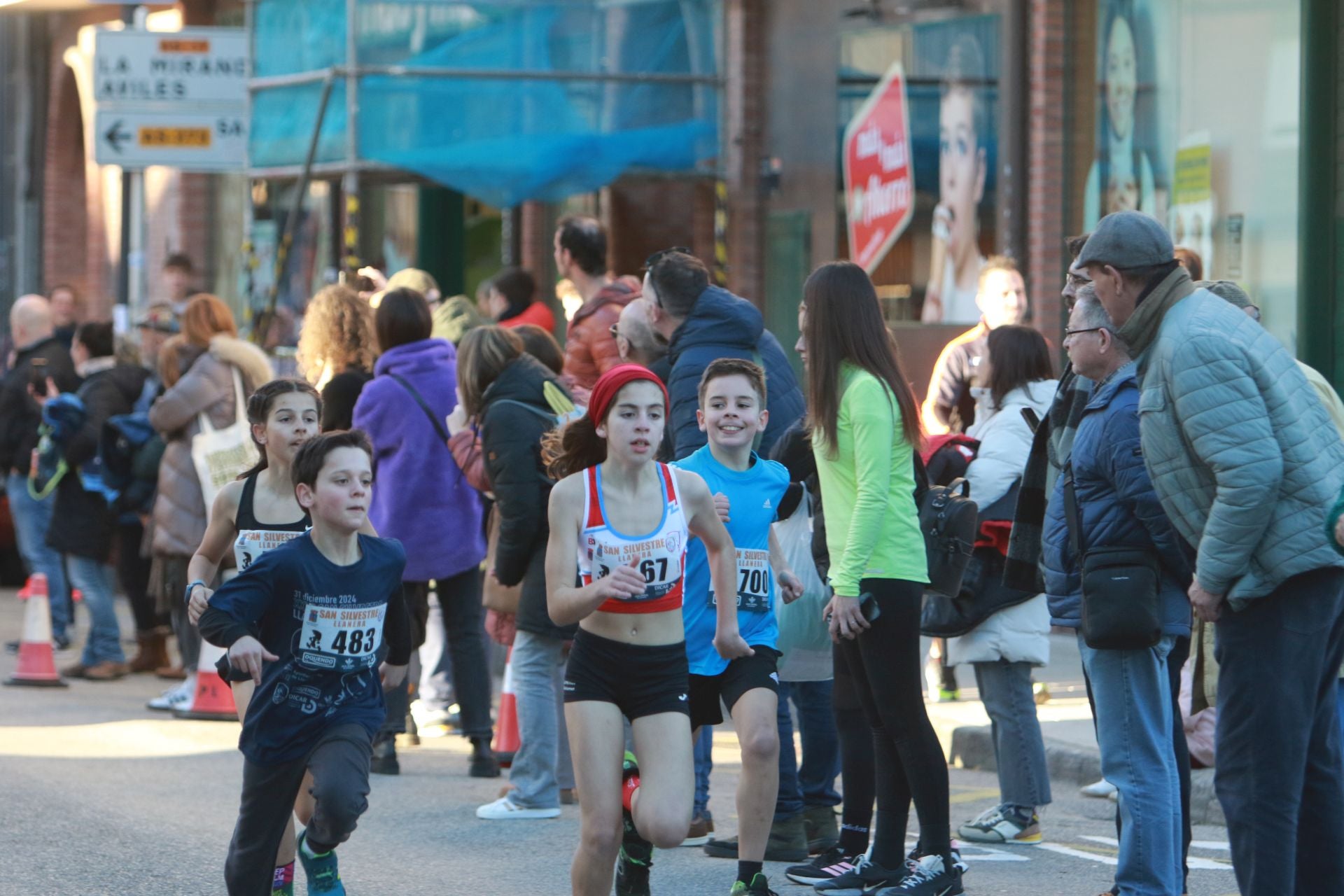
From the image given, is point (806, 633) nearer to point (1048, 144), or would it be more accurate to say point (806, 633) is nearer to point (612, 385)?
point (612, 385)

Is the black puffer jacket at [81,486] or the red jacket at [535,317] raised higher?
the red jacket at [535,317]

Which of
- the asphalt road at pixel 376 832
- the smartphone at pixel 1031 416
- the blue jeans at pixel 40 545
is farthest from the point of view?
the blue jeans at pixel 40 545

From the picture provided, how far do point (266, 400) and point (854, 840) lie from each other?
242 cm

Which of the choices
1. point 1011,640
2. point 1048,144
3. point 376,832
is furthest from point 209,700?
point 1048,144

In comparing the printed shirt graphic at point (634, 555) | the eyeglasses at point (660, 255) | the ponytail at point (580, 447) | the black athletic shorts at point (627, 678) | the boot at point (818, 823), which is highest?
the eyeglasses at point (660, 255)

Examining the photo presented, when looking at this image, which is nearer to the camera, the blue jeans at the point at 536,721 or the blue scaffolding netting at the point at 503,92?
the blue jeans at the point at 536,721

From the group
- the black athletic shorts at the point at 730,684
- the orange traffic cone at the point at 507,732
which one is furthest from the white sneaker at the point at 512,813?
the black athletic shorts at the point at 730,684

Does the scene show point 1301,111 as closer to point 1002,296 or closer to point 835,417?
point 1002,296

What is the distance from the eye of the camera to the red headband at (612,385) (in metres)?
5.86

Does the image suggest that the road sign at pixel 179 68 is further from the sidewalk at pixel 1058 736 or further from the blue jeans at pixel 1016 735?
the blue jeans at pixel 1016 735

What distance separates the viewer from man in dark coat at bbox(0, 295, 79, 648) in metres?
13.4

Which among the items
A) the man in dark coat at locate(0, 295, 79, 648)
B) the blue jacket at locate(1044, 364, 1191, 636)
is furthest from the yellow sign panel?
the blue jacket at locate(1044, 364, 1191, 636)

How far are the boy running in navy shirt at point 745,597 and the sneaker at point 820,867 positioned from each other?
42 cm

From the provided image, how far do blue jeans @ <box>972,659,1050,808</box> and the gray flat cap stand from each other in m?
2.53
